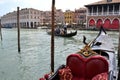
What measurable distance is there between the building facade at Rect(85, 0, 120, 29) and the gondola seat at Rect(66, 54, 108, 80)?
2512 centimetres

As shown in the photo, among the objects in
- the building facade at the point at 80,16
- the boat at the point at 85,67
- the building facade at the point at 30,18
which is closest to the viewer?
the boat at the point at 85,67

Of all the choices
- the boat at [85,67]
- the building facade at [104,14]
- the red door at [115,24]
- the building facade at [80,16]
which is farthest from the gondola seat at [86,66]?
the building facade at [80,16]

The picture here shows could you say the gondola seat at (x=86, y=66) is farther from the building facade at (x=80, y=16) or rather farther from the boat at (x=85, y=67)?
the building facade at (x=80, y=16)

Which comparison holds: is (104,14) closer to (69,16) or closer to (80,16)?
(80,16)

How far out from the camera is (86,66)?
3.61 m

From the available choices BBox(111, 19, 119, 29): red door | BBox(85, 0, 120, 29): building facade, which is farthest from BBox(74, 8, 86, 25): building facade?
BBox(111, 19, 119, 29): red door

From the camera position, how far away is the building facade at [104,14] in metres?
28.3

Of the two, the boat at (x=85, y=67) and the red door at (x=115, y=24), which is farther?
the red door at (x=115, y=24)

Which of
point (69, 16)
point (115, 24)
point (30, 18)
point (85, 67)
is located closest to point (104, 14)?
point (115, 24)

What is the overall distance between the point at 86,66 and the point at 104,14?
2639 centimetres

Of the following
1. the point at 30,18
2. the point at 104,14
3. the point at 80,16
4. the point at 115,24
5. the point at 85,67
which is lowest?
the point at 85,67

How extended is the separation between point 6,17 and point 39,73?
6833 cm

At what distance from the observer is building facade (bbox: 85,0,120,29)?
92.8 feet

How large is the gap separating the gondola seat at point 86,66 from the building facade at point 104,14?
25.1m
